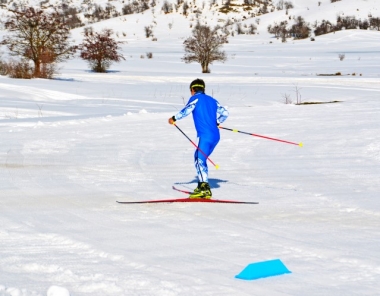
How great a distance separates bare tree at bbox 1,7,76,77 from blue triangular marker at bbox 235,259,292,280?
105 feet

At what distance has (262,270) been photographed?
538cm

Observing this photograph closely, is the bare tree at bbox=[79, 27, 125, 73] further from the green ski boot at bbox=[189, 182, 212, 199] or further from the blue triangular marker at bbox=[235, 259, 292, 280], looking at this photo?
the blue triangular marker at bbox=[235, 259, 292, 280]

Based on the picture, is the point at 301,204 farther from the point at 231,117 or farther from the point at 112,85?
the point at 112,85

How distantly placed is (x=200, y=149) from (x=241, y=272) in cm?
366

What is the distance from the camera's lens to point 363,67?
1781 inches

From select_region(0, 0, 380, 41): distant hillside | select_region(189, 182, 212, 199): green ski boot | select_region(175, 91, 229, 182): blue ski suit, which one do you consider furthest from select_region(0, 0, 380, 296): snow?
select_region(0, 0, 380, 41): distant hillside

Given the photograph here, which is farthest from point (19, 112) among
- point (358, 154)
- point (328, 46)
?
point (328, 46)

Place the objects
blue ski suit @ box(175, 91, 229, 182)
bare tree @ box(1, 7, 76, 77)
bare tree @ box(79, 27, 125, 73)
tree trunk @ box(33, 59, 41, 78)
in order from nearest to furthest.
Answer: blue ski suit @ box(175, 91, 229, 182), tree trunk @ box(33, 59, 41, 78), bare tree @ box(1, 7, 76, 77), bare tree @ box(79, 27, 125, 73)

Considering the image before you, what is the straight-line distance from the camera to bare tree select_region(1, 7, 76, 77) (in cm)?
3669

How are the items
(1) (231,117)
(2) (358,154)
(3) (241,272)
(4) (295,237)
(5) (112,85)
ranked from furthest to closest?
1. (5) (112,85)
2. (1) (231,117)
3. (2) (358,154)
4. (4) (295,237)
5. (3) (241,272)

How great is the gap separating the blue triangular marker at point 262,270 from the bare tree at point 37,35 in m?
32.1

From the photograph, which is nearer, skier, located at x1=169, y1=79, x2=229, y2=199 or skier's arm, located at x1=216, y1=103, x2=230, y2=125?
skier, located at x1=169, y1=79, x2=229, y2=199

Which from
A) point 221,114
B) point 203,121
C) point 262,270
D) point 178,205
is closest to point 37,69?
point 221,114

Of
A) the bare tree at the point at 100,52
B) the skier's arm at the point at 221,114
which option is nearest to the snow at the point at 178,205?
the skier's arm at the point at 221,114
